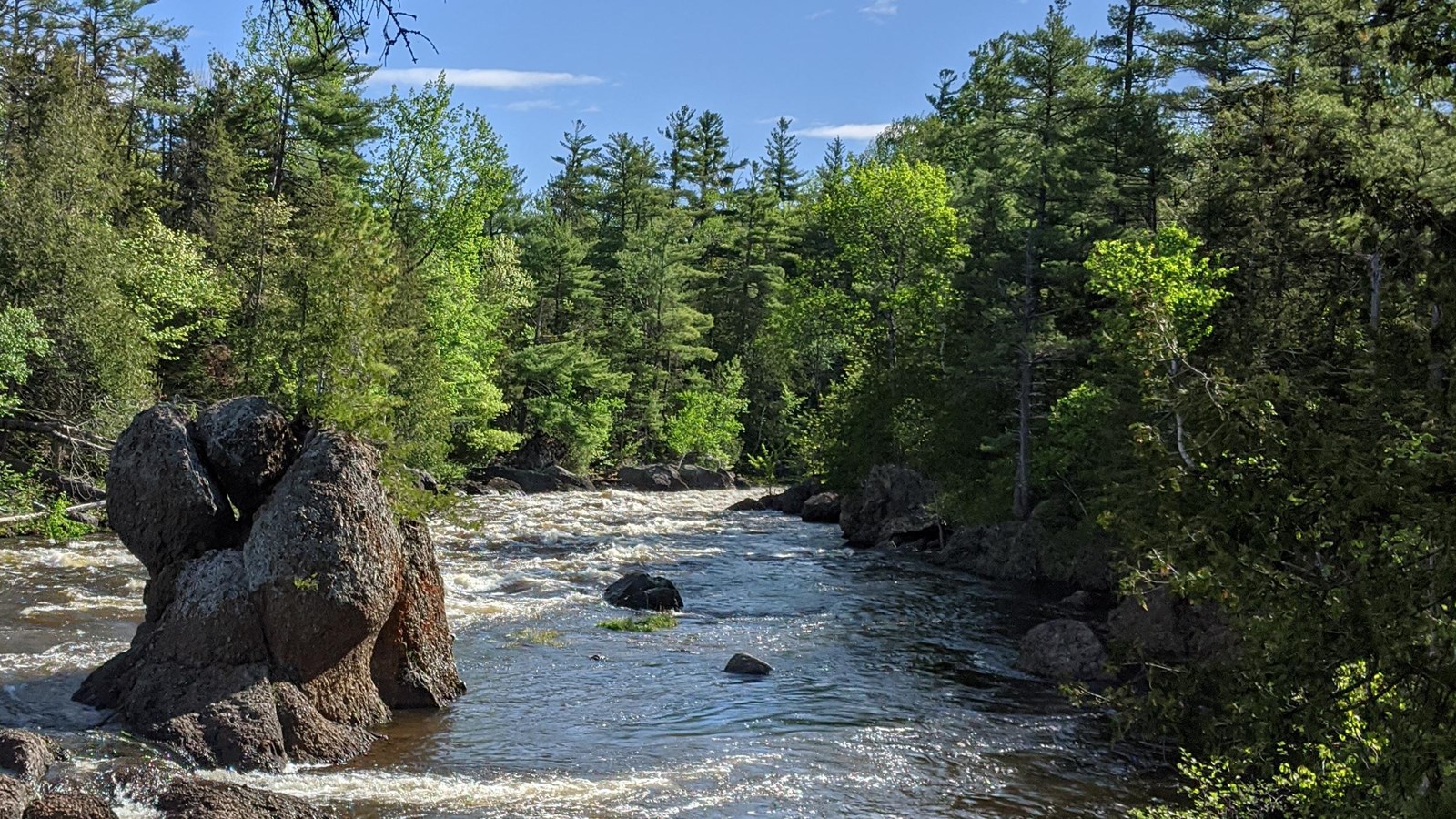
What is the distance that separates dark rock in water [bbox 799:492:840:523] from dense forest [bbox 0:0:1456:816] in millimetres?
1619

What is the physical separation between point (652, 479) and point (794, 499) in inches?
414

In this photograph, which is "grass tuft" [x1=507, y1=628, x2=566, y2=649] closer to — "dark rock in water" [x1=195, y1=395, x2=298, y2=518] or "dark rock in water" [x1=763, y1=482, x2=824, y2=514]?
"dark rock in water" [x1=195, y1=395, x2=298, y2=518]

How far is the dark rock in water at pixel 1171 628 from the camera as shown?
19922 millimetres

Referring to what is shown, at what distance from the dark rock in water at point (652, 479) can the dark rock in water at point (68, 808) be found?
45.2m

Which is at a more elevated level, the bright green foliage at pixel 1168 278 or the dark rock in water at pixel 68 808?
the bright green foliage at pixel 1168 278

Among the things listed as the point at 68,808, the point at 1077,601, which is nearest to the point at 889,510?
the point at 1077,601

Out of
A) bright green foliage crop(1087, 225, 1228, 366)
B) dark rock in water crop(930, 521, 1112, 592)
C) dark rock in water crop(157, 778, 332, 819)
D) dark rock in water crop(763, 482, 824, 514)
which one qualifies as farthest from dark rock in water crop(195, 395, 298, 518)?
dark rock in water crop(763, 482, 824, 514)

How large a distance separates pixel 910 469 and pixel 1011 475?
646 centimetres

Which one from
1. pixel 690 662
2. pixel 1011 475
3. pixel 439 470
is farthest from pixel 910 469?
pixel 690 662

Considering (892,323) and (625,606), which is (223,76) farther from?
(625,606)

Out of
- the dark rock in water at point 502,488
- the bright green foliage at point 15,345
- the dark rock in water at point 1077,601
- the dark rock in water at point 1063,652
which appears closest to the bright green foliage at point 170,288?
the bright green foliage at point 15,345

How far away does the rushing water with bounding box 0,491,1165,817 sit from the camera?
12.6m

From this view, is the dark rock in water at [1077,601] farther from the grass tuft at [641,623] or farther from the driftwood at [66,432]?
the driftwood at [66,432]

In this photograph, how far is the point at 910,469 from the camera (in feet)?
129
